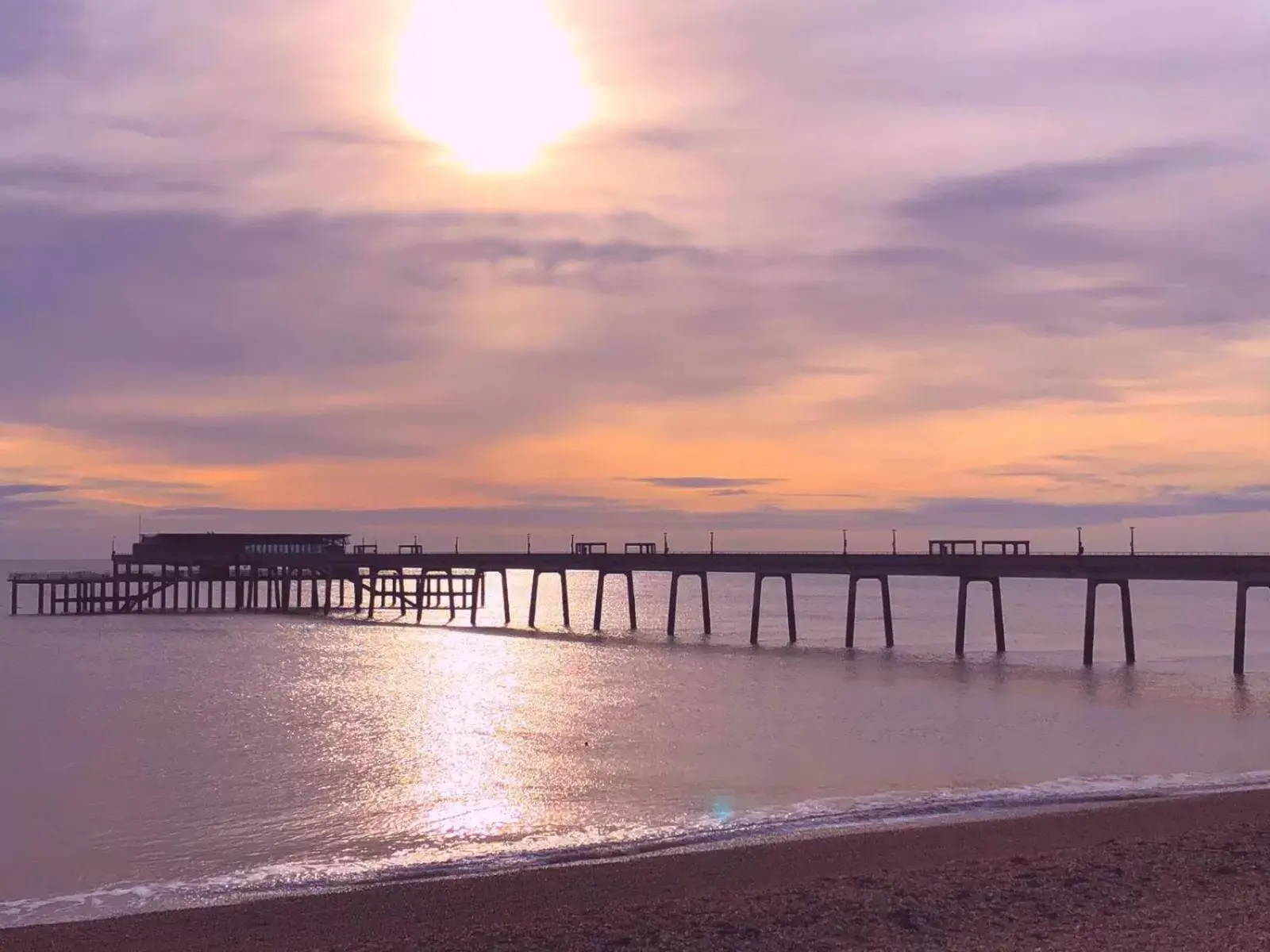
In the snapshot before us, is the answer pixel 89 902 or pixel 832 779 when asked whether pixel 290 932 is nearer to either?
pixel 89 902

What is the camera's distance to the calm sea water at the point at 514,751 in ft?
54.0

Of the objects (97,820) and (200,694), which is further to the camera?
(200,694)

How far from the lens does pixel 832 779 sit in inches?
834

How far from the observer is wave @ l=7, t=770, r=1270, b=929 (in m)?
13.9

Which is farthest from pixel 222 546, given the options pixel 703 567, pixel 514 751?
pixel 514 751

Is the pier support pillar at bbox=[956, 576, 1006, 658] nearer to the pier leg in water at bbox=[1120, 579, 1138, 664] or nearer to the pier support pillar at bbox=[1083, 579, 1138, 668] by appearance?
the pier support pillar at bbox=[1083, 579, 1138, 668]

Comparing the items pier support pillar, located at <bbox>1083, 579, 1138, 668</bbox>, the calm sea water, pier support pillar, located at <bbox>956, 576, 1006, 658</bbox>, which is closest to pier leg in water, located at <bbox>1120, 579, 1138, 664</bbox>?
pier support pillar, located at <bbox>1083, 579, 1138, 668</bbox>

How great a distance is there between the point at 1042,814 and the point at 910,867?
4472 mm

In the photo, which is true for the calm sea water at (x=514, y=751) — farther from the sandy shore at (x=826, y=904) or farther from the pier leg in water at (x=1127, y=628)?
the pier leg in water at (x=1127, y=628)

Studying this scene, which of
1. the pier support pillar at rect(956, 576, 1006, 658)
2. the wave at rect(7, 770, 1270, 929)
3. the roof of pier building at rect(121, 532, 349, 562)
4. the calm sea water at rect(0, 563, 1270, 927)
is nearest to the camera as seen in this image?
the wave at rect(7, 770, 1270, 929)

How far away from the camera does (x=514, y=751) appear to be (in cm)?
2492

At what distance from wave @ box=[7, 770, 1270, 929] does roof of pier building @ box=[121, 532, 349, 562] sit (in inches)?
2860

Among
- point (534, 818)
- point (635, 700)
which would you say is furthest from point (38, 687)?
point (534, 818)

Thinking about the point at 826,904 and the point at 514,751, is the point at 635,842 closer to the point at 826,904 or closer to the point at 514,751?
the point at 826,904
